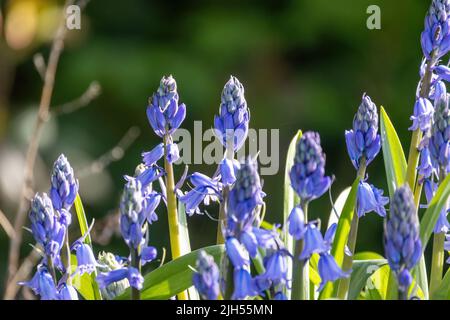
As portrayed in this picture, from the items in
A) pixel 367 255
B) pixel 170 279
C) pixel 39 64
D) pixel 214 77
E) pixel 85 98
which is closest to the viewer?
pixel 170 279

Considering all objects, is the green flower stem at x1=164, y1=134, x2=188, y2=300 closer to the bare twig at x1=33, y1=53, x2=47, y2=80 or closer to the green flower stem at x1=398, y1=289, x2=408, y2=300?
the green flower stem at x1=398, y1=289, x2=408, y2=300

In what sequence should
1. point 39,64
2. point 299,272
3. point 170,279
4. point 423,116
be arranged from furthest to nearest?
1. point 39,64
2. point 423,116
3. point 170,279
4. point 299,272

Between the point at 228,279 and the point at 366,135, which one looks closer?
the point at 228,279

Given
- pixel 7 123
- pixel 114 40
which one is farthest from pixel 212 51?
pixel 7 123

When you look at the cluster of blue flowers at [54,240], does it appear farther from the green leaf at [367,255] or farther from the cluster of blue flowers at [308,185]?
the green leaf at [367,255]

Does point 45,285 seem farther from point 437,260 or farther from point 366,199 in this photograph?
point 437,260

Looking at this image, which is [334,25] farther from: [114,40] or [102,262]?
[102,262]

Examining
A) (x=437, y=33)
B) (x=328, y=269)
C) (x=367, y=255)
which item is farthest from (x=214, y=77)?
(x=328, y=269)
